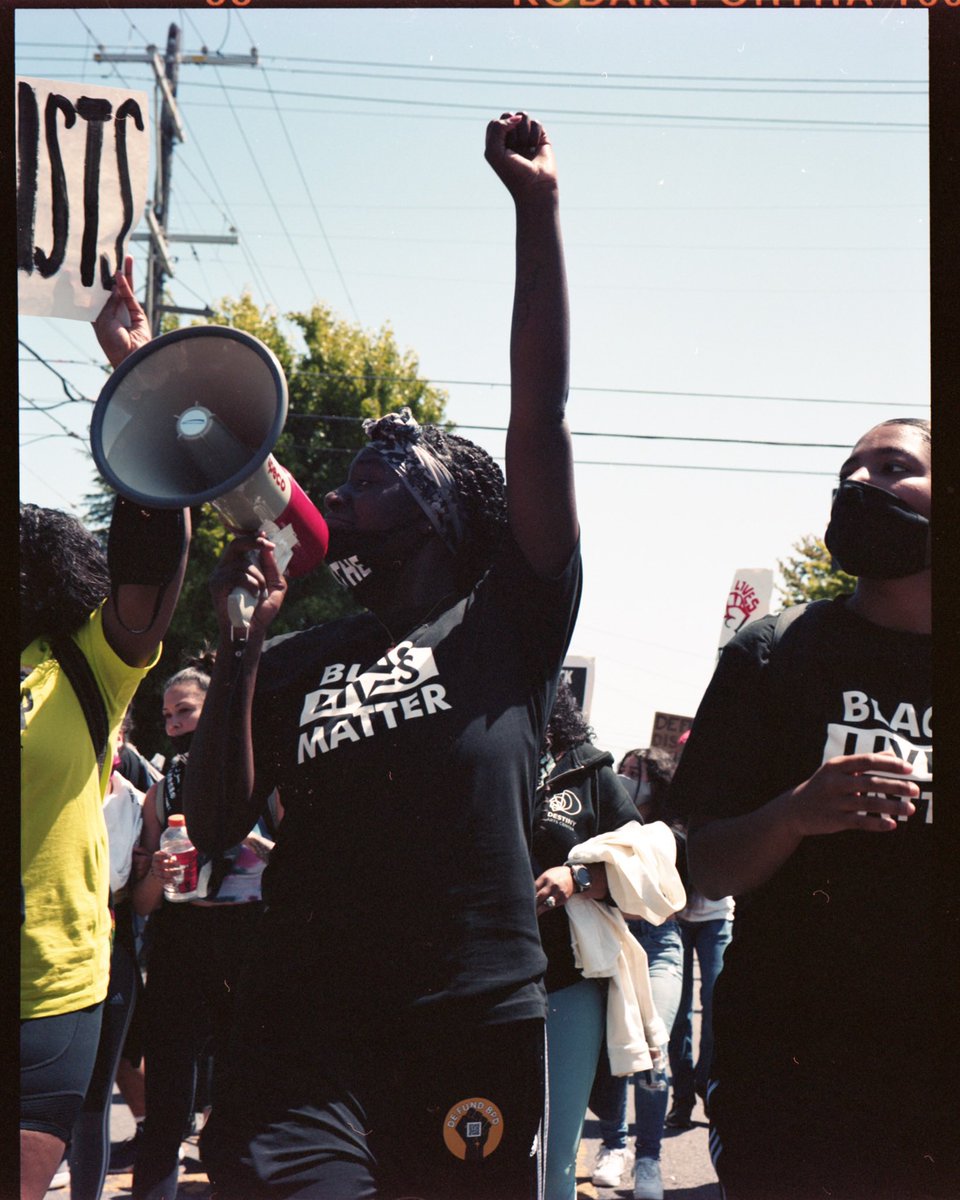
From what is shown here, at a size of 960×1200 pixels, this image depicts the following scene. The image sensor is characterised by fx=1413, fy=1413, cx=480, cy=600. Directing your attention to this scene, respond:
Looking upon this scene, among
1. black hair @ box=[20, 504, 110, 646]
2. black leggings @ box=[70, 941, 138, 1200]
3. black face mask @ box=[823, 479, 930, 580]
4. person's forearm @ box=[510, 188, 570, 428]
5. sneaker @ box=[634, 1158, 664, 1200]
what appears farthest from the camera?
sneaker @ box=[634, 1158, 664, 1200]

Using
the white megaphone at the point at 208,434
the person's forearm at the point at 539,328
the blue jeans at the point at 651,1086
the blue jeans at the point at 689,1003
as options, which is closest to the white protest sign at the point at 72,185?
the white megaphone at the point at 208,434

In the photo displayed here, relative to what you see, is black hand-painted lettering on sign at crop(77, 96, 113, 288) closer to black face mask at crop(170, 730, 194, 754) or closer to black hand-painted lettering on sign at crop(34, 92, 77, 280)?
black hand-painted lettering on sign at crop(34, 92, 77, 280)

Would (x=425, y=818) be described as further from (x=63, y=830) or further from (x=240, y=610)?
(x=63, y=830)

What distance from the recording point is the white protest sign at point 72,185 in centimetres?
274

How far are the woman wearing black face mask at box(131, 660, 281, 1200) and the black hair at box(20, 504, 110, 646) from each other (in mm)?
1552

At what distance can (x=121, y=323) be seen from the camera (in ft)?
9.06

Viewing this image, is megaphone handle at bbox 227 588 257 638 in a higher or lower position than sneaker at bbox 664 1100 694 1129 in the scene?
higher

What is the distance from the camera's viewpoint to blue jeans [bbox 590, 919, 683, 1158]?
198 inches

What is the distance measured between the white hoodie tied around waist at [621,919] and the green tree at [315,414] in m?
1.32

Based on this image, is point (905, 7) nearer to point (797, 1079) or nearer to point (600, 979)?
point (797, 1079)

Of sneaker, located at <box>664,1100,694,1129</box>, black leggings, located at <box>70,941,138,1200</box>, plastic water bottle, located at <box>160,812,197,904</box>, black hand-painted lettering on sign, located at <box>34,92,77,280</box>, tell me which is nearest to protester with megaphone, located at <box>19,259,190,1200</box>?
black hand-painted lettering on sign, located at <box>34,92,77,280</box>

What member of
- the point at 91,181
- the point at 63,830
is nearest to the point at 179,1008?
the point at 63,830

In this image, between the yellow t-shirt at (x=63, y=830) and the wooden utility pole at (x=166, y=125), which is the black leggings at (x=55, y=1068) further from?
the wooden utility pole at (x=166, y=125)

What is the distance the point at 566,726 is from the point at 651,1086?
1.67 meters
